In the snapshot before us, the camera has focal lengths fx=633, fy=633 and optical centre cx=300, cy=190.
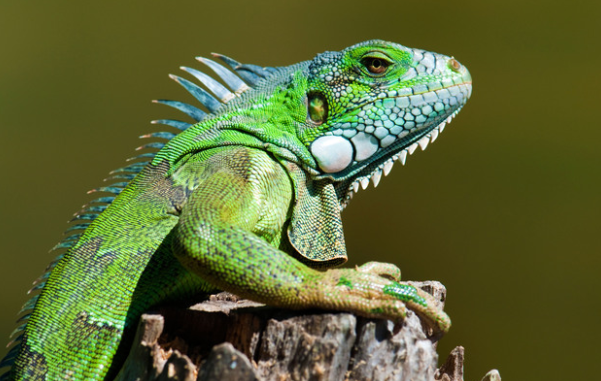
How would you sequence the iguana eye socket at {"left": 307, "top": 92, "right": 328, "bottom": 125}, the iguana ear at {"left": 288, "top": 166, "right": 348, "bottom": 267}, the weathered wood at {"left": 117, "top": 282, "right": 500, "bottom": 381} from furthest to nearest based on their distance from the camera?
1. the iguana eye socket at {"left": 307, "top": 92, "right": 328, "bottom": 125}
2. the iguana ear at {"left": 288, "top": 166, "right": 348, "bottom": 267}
3. the weathered wood at {"left": 117, "top": 282, "right": 500, "bottom": 381}

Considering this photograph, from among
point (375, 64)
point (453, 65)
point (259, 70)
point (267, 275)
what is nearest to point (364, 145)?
point (375, 64)

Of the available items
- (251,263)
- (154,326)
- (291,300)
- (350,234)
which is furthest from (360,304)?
(350,234)

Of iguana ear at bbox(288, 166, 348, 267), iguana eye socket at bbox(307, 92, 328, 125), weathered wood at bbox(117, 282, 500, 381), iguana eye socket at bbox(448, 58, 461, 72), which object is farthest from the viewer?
iguana eye socket at bbox(448, 58, 461, 72)

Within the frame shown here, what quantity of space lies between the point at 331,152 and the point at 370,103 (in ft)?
0.81

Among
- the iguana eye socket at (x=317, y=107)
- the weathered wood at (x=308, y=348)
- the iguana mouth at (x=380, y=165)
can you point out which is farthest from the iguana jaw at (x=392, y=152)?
the weathered wood at (x=308, y=348)

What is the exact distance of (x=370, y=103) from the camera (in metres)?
2.42

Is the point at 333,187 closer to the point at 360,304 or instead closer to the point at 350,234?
the point at 360,304

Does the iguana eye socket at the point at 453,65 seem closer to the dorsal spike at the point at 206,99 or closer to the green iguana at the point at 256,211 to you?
the green iguana at the point at 256,211

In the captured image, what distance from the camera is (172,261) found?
7.06ft

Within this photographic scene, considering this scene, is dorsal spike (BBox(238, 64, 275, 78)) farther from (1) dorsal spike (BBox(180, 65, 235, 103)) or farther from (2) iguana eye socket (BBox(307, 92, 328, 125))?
(2) iguana eye socket (BBox(307, 92, 328, 125))

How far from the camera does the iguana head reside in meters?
2.40

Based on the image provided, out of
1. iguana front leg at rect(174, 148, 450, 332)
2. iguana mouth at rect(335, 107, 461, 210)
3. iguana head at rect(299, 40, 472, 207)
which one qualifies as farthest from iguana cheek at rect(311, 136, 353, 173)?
iguana front leg at rect(174, 148, 450, 332)

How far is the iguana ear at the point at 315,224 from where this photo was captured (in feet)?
7.58

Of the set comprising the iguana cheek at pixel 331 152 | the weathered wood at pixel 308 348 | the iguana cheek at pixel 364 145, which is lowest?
the weathered wood at pixel 308 348
